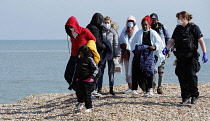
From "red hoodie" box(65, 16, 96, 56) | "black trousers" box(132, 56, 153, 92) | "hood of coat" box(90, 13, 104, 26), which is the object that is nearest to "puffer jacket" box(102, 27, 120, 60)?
"hood of coat" box(90, 13, 104, 26)

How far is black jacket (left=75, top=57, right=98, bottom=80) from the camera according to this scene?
847 cm

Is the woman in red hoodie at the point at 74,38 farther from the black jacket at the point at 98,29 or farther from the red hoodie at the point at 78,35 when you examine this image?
the black jacket at the point at 98,29

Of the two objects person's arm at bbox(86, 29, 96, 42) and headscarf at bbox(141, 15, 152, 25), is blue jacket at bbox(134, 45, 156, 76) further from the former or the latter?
person's arm at bbox(86, 29, 96, 42)

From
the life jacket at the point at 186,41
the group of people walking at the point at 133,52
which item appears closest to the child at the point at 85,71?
the group of people walking at the point at 133,52

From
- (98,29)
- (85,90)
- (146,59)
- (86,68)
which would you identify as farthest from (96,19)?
(85,90)

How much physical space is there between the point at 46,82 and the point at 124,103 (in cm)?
2380

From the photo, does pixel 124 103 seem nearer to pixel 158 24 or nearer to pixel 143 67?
pixel 143 67

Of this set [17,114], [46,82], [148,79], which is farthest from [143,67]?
[46,82]

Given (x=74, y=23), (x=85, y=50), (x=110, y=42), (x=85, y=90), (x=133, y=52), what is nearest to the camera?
(x=85, y=50)

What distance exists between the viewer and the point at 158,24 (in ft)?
35.1

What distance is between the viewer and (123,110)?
28.4 ft

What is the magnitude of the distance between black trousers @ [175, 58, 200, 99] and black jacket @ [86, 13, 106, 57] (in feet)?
5.80

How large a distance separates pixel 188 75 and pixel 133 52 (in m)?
1.57

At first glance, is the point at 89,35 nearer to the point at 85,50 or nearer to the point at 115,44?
the point at 85,50
